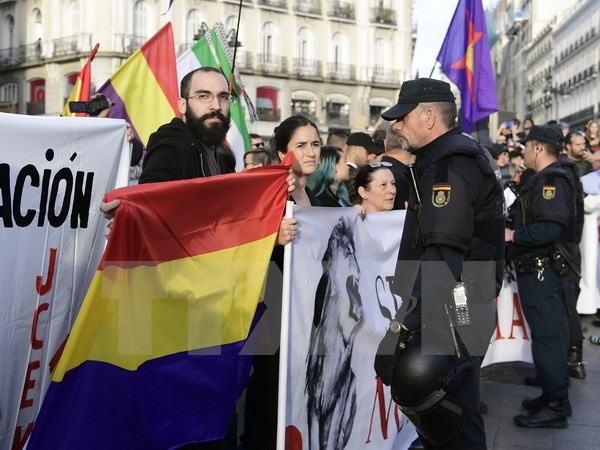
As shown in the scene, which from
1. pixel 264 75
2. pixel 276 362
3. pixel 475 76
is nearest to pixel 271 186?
pixel 276 362

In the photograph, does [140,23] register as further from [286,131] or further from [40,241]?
[40,241]

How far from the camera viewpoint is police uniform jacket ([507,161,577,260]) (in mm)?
6000

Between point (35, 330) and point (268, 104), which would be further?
point (268, 104)

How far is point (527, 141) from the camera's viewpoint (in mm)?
6391

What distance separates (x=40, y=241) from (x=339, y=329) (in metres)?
1.44

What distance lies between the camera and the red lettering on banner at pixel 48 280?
4.12 meters

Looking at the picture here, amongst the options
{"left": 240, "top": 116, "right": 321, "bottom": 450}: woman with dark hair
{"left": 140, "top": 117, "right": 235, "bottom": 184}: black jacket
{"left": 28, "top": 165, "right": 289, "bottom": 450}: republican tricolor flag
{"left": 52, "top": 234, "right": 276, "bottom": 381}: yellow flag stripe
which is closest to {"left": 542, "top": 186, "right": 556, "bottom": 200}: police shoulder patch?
{"left": 240, "top": 116, "right": 321, "bottom": 450}: woman with dark hair

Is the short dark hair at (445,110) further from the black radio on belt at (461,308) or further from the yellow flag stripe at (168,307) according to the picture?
the yellow flag stripe at (168,307)

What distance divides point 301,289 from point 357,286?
0.54 m

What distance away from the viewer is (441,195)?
364 centimetres

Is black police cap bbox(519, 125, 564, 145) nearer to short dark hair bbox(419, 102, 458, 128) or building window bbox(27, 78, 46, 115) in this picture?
short dark hair bbox(419, 102, 458, 128)

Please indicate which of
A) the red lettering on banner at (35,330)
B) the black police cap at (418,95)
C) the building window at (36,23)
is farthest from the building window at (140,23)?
the black police cap at (418,95)

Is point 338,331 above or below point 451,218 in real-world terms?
below

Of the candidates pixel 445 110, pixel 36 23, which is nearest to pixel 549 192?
pixel 445 110
